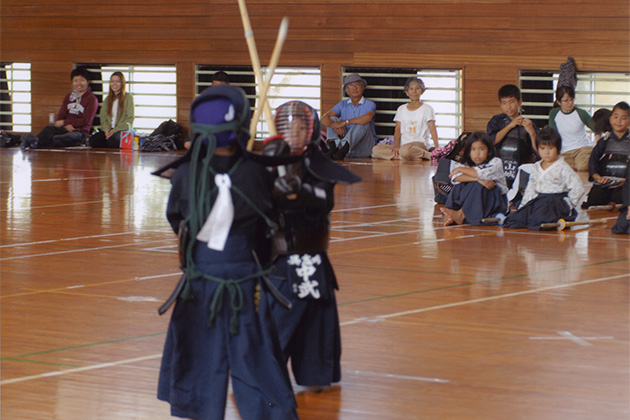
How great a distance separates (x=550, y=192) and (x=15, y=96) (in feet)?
43.2

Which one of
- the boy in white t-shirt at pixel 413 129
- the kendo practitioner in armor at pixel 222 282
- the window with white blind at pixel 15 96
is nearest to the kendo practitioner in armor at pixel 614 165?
the boy in white t-shirt at pixel 413 129

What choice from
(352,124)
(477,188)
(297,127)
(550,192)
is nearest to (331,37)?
(352,124)

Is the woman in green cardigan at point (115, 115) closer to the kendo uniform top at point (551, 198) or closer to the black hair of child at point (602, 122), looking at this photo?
the black hair of child at point (602, 122)

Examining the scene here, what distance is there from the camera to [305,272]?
3568mm

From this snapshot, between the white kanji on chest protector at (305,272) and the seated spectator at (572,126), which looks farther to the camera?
the seated spectator at (572,126)

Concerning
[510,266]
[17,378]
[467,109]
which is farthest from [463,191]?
[467,109]

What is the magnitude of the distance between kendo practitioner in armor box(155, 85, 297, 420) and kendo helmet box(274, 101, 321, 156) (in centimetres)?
46

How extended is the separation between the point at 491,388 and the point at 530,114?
1192cm

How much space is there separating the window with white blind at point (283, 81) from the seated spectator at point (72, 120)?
6.40 feet

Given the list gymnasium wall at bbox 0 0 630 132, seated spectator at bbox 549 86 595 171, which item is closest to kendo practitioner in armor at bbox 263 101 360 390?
seated spectator at bbox 549 86 595 171

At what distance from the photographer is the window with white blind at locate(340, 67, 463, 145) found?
Answer: 15.4 m

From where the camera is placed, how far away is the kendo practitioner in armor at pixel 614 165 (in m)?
9.03

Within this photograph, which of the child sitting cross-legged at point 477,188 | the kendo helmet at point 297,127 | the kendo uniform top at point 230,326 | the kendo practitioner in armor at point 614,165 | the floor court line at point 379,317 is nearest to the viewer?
the kendo uniform top at point 230,326

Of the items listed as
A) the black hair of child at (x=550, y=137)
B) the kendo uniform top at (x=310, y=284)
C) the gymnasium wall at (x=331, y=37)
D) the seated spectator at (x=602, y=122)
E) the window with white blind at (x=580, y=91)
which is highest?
the gymnasium wall at (x=331, y=37)
